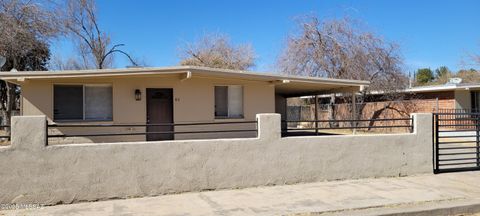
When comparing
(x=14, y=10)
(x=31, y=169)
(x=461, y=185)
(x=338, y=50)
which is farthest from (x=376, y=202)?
(x=338, y=50)

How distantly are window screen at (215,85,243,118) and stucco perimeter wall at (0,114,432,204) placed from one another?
5144 mm

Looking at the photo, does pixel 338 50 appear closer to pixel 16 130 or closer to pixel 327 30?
pixel 327 30

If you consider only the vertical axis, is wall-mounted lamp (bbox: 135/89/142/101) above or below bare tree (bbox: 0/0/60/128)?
below

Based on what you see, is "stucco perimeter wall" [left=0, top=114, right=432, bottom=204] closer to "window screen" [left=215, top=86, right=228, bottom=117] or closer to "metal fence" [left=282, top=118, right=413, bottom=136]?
"metal fence" [left=282, top=118, right=413, bottom=136]

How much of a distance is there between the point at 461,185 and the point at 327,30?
728 inches

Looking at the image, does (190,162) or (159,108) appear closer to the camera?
(190,162)

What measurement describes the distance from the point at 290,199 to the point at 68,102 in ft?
25.2

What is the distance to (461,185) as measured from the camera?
816 cm

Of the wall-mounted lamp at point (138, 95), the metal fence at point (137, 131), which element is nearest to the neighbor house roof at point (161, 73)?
the wall-mounted lamp at point (138, 95)

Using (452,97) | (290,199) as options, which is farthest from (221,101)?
(452,97)

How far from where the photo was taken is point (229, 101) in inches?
521

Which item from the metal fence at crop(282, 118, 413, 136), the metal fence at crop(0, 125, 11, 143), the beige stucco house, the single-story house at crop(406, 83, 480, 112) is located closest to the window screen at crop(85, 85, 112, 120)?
the beige stucco house

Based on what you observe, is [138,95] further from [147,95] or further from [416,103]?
[416,103]

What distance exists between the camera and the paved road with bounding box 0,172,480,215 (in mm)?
6340
